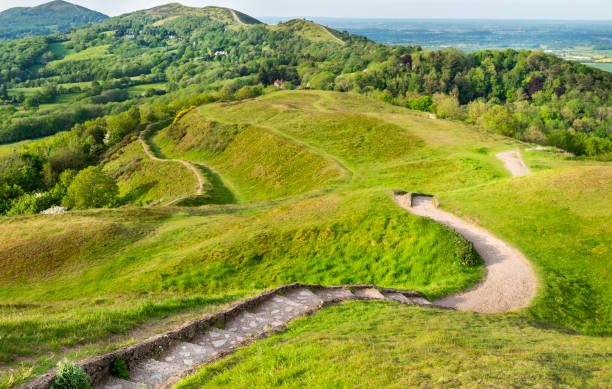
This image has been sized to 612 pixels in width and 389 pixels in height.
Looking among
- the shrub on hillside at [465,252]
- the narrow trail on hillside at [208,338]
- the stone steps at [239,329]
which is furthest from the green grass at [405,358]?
the shrub on hillside at [465,252]

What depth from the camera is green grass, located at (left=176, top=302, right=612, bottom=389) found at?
26.1ft

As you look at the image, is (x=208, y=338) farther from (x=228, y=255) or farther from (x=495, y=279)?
(x=495, y=279)

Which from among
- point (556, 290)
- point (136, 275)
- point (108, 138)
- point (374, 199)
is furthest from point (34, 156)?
point (556, 290)

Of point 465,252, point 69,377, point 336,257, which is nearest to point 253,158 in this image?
point 336,257

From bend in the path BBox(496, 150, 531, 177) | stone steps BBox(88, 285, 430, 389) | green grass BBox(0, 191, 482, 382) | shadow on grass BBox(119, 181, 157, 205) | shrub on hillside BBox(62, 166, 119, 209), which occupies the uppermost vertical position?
stone steps BBox(88, 285, 430, 389)

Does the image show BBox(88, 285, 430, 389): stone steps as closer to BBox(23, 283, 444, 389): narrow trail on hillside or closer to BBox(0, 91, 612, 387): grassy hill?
BBox(23, 283, 444, 389): narrow trail on hillside

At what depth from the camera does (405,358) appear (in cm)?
920

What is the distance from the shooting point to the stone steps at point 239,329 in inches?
376

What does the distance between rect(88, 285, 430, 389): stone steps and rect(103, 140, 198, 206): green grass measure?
41.8m

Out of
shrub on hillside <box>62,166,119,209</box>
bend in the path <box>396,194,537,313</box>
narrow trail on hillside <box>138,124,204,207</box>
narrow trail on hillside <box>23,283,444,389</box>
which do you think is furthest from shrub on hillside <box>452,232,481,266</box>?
shrub on hillside <box>62,166,119,209</box>

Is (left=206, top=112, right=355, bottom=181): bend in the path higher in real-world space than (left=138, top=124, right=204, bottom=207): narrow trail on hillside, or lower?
higher

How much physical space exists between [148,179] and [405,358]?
71.4 meters

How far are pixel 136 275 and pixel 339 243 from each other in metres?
15.1

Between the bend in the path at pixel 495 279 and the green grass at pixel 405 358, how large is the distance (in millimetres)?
4988
